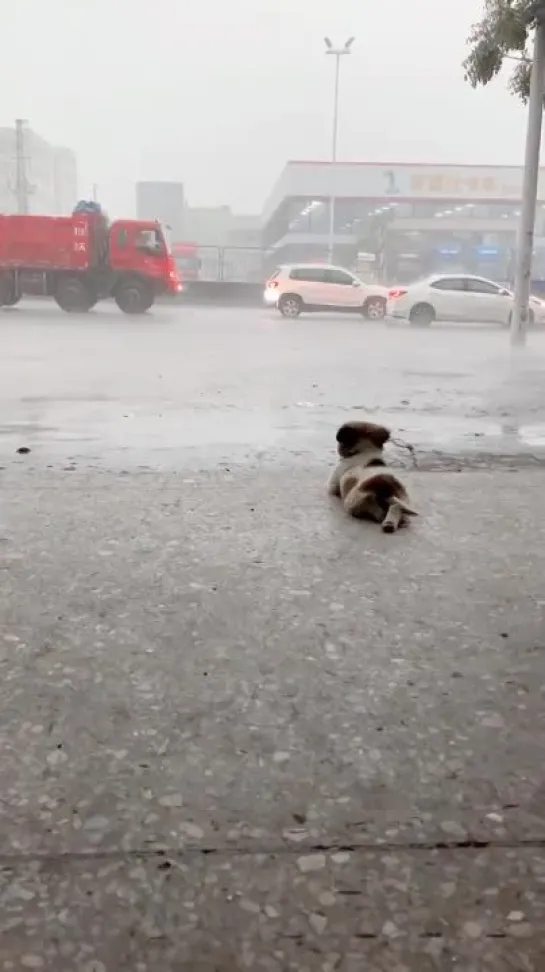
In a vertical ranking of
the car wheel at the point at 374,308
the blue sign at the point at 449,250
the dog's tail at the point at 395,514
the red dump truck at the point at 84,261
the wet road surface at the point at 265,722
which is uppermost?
the blue sign at the point at 449,250

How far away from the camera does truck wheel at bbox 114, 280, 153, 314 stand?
19891 mm

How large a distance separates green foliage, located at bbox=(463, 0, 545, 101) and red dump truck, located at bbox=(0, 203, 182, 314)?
8.08m

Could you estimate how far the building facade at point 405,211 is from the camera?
38000 millimetres

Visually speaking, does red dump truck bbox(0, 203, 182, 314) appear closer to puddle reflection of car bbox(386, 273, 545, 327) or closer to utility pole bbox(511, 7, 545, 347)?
puddle reflection of car bbox(386, 273, 545, 327)

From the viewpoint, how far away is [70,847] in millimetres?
1530

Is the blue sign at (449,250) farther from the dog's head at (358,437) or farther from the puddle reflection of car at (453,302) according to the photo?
the dog's head at (358,437)

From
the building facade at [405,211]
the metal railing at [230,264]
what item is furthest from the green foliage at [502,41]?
the building facade at [405,211]

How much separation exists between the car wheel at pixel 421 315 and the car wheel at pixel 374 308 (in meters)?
2.00

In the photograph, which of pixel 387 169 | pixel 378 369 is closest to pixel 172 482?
pixel 378 369

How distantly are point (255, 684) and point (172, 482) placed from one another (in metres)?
2.18

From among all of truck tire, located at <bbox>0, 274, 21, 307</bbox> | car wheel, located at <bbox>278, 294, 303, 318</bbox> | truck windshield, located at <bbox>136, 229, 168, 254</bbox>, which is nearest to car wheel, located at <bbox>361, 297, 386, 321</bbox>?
car wheel, located at <bbox>278, 294, 303, 318</bbox>

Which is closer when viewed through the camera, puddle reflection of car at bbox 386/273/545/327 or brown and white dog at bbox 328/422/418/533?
brown and white dog at bbox 328/422/418/533

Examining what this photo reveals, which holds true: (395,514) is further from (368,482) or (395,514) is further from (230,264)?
(230,264)

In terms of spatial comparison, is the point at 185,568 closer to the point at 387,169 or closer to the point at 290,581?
the point at 290,581
